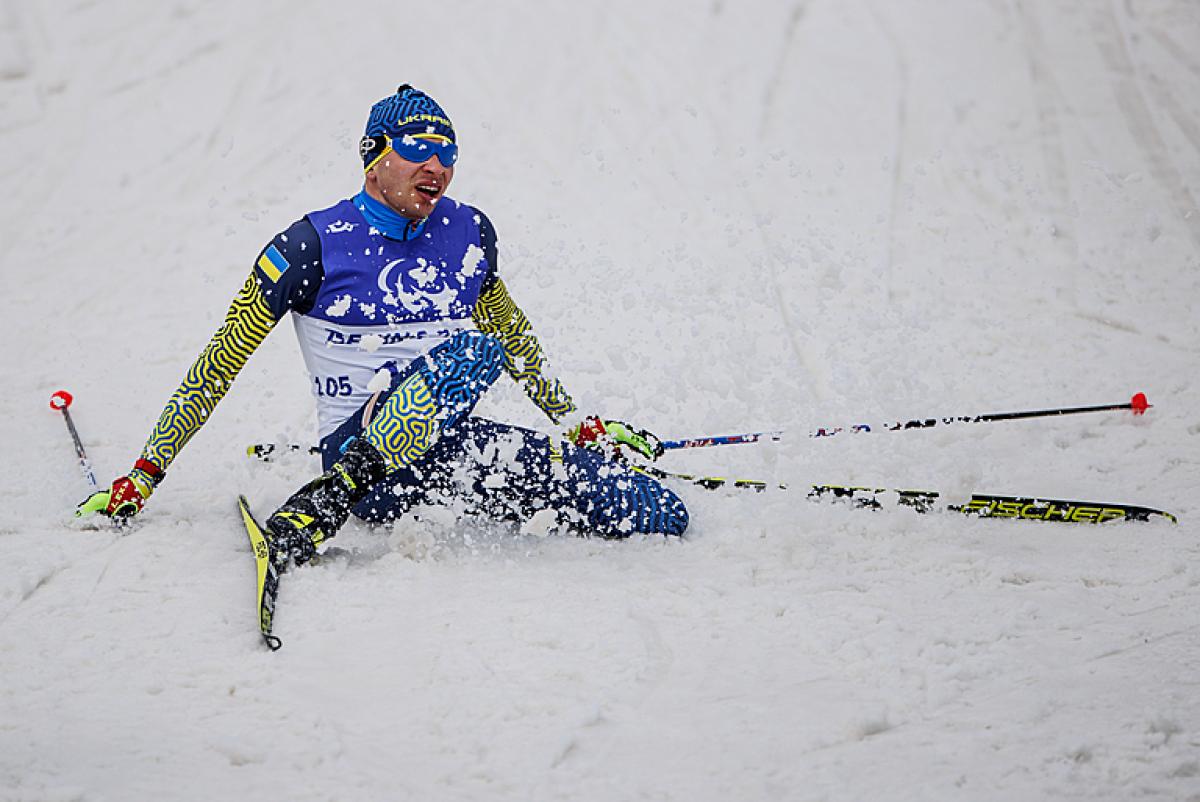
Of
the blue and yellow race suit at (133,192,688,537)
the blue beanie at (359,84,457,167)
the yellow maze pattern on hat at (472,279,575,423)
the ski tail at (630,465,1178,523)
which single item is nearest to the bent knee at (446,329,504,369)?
the blue and yellow race suit at (133,192,688,537)

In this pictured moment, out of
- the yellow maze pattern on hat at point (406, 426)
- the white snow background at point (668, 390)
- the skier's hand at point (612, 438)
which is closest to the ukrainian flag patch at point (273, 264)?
the yellow maze pattern on hat at point (406, 426)

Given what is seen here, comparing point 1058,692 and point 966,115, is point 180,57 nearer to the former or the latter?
point 966,115

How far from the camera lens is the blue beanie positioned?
11.2ft

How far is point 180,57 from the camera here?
829 centimetres

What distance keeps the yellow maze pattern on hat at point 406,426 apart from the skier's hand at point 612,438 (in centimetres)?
86

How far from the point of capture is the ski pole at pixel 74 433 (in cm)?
416

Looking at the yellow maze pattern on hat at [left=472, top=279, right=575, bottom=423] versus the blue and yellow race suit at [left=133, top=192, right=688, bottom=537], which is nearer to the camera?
the blue and yellow race suit at [left=133, top=192, right=688, bottom=537]

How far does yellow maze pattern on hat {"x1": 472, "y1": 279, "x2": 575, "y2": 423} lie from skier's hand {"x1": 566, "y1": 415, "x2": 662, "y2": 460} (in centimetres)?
9

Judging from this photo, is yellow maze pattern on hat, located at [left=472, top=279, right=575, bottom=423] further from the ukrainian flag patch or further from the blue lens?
the ukrainian flag patch

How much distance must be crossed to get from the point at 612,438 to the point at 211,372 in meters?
1.37

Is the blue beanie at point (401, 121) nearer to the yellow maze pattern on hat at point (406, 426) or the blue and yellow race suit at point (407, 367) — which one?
the blue and yellow race suit at point (407, 367)

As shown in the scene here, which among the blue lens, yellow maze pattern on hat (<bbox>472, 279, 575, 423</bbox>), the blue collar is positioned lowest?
yellow maze pattern on hat (<bbox>472, 279, 575, 423</bbox>)

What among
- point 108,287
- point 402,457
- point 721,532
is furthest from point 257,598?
point 108,287

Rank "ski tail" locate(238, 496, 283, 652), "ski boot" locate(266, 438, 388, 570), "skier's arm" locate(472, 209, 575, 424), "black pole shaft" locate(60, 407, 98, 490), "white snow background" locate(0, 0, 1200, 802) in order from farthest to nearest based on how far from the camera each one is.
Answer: "black pole shaft" locate(60, 407, 98, 490) < "skier's arm" locate(472, 209, 575, 424) < "ski boot" locate(266, 438, 388, 570) < "ski tail" locate(238, 496, 283, 652) < "white snow background" locate(0, 0, 1200, 802)
